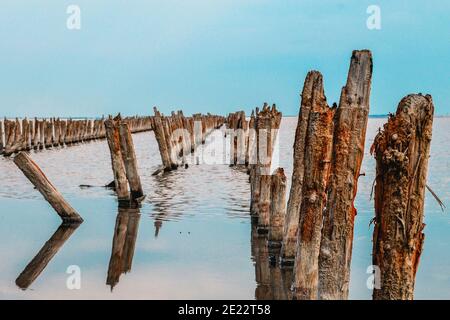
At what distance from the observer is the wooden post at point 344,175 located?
514 centimetres

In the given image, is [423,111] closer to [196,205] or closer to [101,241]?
[101,241]

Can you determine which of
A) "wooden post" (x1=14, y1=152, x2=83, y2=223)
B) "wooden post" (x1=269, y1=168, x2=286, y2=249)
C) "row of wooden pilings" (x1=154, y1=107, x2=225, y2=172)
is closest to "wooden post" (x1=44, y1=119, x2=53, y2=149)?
"row of wooden pilings" (x1=154, y1=107, x2=225, y2=172)

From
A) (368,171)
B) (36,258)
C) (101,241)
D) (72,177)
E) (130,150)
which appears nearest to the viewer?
(36,258)

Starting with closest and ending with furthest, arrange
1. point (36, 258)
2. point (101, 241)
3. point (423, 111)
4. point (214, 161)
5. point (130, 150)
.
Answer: point (423, 111), point (36, 258), point (101, 241), point (130, 150), point (214, 161)

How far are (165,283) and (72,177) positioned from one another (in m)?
11.8

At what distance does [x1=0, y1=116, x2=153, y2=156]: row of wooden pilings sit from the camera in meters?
27.8

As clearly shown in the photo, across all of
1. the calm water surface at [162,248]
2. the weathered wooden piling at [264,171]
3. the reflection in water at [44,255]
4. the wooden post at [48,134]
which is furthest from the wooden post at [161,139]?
the wooden post at [48,134]

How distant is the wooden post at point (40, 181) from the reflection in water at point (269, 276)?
10.5 ft

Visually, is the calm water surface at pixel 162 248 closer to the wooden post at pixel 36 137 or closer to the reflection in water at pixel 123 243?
the reflection in water at pixel 123 243

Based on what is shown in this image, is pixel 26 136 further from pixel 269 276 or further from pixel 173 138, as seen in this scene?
pixel 269 276

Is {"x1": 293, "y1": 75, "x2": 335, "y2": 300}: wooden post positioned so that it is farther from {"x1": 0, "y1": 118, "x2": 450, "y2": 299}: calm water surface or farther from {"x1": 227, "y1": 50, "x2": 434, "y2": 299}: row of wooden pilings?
{"x1": 0, "y1": 118, "x2": 450, "y2": 299}: calm water surface

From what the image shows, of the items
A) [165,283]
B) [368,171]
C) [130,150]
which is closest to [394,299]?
[165,283]

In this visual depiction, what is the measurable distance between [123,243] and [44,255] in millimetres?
1252
